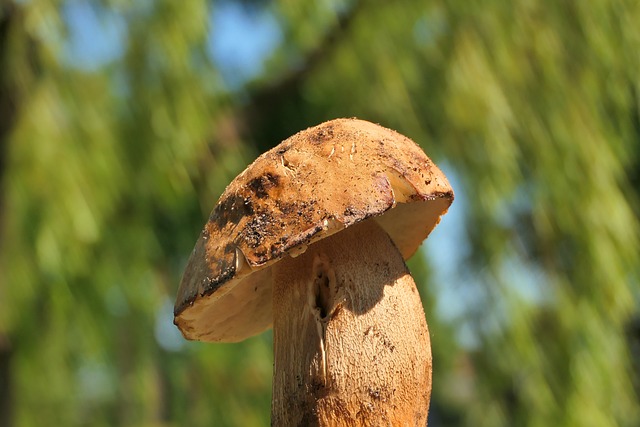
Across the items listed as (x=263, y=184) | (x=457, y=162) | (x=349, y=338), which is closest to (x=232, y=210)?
(x=263, y=184)

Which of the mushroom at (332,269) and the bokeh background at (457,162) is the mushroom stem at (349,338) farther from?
the bokeh background at (457,162)

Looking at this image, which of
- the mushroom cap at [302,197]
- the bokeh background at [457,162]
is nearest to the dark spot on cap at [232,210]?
the mushroom cap at [302,197]

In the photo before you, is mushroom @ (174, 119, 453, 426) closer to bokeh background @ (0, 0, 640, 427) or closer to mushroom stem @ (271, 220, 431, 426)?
mushroom stem @ (271, 220, 431, 426)

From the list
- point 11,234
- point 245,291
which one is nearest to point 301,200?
point 245,291

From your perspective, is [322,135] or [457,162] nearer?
[322,135]

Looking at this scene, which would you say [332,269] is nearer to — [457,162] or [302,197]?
[302,197]

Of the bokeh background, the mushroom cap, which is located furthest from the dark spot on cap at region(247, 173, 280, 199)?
the bokeh background
